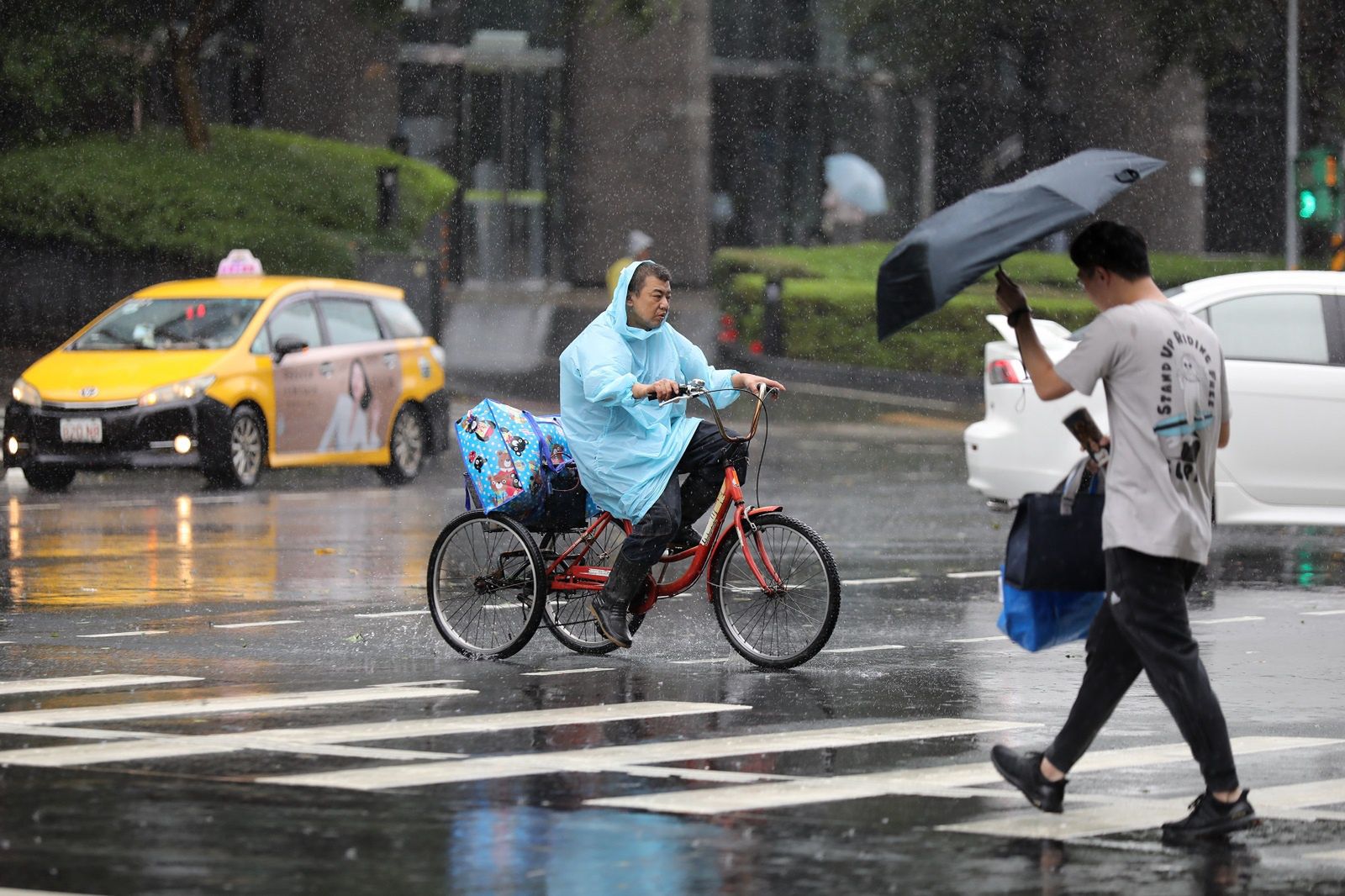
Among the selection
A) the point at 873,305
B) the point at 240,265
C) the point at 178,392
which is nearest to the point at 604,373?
the point at 178,392

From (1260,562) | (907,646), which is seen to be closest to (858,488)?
(1260,562)

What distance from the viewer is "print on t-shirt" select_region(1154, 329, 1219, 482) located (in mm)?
6973

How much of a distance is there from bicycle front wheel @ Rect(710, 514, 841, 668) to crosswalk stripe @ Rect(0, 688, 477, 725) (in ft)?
4.24

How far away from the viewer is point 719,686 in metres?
9.72

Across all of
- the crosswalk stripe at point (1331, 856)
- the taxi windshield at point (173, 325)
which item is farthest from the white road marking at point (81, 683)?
the taxi windshield at point (173, 325)

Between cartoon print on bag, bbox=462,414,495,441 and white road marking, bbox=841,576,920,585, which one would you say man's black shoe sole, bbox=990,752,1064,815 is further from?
white road marking, bbox=841,576,920,585

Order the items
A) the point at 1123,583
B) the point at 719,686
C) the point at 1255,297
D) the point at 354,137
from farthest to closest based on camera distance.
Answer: the point at 354,137 → the point at 1255,297 → the point at 719,686 → the point at 1123,583

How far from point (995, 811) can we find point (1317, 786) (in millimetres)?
1118

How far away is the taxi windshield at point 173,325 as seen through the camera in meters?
20.1

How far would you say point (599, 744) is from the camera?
8242 mm

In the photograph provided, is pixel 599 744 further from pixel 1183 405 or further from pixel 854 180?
pixel 854 180

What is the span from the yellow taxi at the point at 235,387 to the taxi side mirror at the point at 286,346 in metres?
0.01

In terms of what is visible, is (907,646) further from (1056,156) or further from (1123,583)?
(1056,156)

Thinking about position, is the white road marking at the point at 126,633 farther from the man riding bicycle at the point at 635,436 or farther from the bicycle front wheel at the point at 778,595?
the bicycle front wheel at the point at 778,595
